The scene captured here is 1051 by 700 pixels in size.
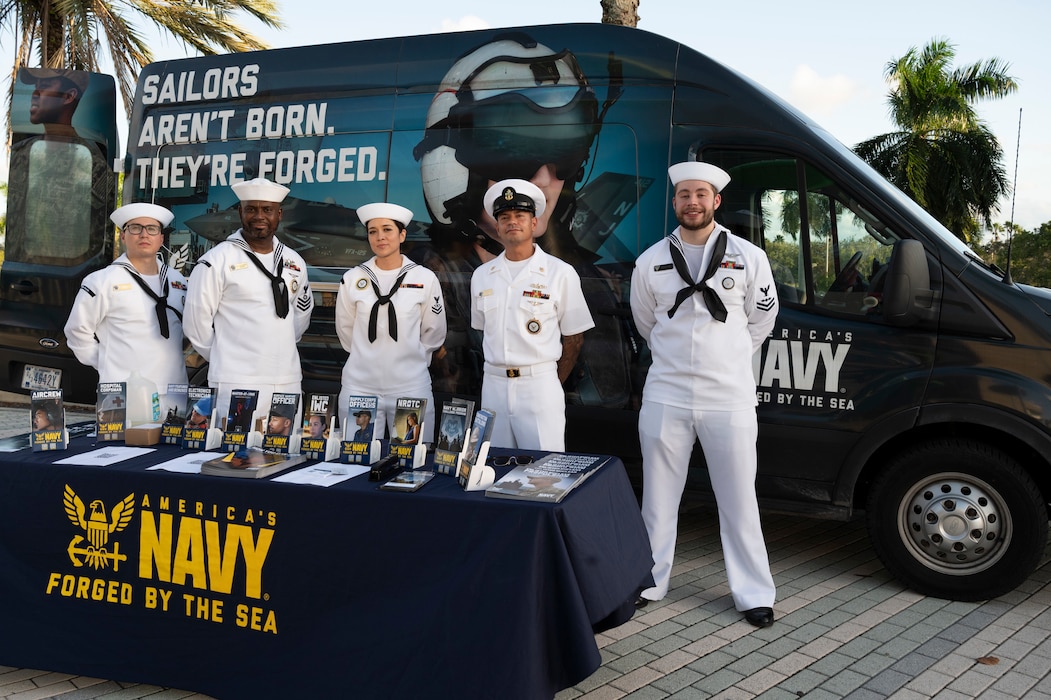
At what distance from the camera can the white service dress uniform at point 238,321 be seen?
3961mm

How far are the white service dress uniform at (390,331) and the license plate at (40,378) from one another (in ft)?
8.29

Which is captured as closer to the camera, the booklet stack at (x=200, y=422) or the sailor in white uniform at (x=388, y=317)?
the booklet stack at (x=200, y=422)

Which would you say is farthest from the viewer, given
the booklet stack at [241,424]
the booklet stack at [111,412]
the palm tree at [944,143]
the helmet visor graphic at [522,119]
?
the palm tree at [944,143]

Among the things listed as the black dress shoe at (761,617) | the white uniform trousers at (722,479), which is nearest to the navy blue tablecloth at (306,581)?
the white uniform trousers at (722,479)

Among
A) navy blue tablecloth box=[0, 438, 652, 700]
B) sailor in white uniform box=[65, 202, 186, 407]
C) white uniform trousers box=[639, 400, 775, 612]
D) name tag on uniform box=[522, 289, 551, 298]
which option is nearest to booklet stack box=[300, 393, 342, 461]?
navy blue tablecloth box=[0, 438, 652, 700]

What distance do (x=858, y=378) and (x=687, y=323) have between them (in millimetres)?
924

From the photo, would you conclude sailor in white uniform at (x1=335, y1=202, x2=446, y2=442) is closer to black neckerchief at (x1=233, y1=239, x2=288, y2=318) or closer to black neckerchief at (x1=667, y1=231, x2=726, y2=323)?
black neckerchief at (x1=233, y1=239, x2=288, y2=318)

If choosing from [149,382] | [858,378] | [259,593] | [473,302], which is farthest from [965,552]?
[149,382]

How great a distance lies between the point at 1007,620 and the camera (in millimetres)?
3834

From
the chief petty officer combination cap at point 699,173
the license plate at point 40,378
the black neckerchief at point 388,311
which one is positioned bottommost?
the license plate at point 40,378

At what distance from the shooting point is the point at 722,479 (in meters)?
3.77

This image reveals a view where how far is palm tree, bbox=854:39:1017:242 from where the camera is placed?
74.6 feet

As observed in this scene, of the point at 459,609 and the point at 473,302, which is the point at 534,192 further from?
the point at 459,609

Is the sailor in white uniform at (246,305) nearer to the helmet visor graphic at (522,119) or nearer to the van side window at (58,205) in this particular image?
the helmet visor graphic at (522,119)
